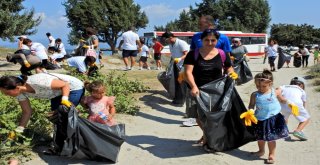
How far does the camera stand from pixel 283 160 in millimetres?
5238

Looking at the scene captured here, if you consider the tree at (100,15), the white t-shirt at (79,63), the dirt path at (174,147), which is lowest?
the dirt path at (174,147)

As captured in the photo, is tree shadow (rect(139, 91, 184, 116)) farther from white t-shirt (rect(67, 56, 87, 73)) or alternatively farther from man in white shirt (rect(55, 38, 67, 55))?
man in white shirt (rect(55, 38, 67, 55))

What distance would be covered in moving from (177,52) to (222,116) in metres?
3.62

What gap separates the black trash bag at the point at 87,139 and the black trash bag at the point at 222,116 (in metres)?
1.11

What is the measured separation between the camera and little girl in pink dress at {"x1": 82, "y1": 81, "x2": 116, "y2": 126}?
17.9 ft

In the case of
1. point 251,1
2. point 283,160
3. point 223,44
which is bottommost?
point 283,160

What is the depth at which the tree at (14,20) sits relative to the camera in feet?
68.1

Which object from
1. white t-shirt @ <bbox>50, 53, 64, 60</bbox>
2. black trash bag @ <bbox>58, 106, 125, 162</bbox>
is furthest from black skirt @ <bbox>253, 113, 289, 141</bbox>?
white t-shirt @ <bbox>50, 53, 64, 60</bbox>

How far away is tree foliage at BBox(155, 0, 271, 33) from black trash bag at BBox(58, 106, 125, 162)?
190ft

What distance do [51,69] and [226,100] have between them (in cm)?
867

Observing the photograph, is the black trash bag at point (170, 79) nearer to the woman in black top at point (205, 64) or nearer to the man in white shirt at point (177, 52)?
the man in white shirt at point (177, 52)

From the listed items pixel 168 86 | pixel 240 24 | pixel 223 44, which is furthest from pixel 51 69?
pixel 240 24

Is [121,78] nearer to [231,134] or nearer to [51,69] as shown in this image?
[51,69]

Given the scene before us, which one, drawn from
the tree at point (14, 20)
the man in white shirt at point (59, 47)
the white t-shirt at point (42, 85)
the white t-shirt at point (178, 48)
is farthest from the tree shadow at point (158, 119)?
the tree at point (14, 20)
